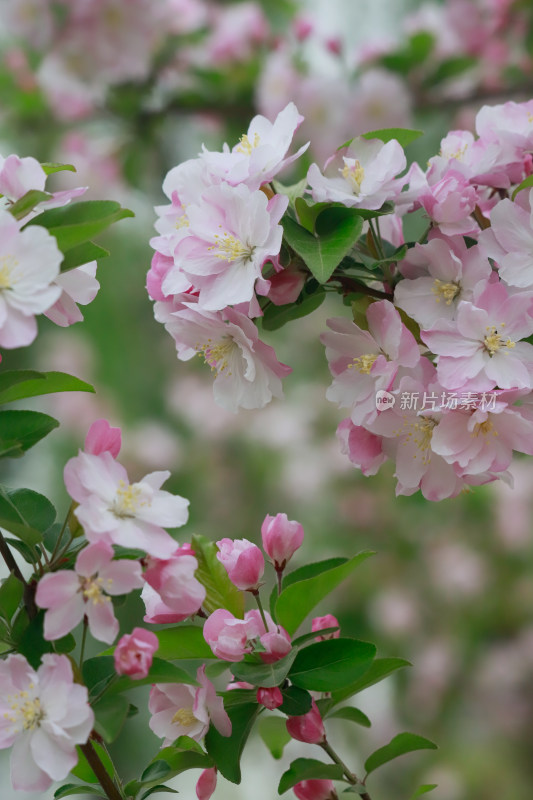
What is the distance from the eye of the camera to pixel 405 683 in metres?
2.36

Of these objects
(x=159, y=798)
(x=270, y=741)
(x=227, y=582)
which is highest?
(x=227, y=582)

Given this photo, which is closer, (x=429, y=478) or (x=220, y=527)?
(x=429, y=478)

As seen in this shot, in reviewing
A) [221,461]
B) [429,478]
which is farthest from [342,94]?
[429,478]

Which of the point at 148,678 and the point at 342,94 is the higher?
the point at 148,678

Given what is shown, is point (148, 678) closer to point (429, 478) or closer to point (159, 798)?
point (429, 478)

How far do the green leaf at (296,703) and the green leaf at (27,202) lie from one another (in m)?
0.28

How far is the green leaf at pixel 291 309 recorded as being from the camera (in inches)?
22.1

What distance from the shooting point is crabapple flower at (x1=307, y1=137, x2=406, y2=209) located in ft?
1.77

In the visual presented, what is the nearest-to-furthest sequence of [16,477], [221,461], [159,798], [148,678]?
[148,678], [16,477], [221,461], [159,798]

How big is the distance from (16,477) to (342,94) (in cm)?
115

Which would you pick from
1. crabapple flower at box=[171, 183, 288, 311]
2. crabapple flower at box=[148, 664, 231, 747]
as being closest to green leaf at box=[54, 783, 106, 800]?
crabapple flower at box=[148, 664, 231, 747]

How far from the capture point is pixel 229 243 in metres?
0.52

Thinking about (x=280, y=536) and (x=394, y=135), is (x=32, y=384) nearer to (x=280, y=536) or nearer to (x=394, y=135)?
(x=280, y=536)

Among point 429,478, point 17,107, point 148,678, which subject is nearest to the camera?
point 148,678
